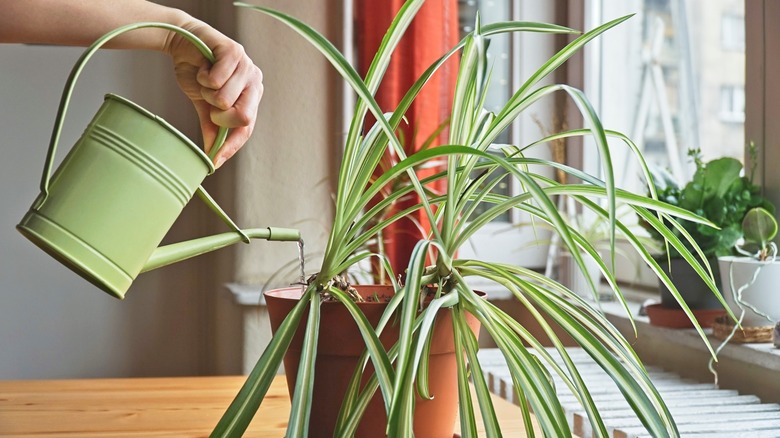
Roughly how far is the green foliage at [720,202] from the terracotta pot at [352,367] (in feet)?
3.39

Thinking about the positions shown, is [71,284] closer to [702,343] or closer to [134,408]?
[134,408]

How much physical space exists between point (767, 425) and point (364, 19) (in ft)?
5.32

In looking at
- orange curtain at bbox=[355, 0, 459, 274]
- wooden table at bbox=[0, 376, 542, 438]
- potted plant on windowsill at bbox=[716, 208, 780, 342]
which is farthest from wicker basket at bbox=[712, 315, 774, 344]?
orange curtain at bbox=[355, 0, 459, 274]

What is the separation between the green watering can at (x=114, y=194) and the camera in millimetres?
524

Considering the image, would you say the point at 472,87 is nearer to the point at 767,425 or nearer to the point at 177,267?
the point at 767,425

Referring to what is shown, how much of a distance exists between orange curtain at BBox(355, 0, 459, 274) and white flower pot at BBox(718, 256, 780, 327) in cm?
95

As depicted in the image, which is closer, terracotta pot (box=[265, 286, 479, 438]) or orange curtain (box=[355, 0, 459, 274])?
terracotta pot (box=[265, 286, 479, 438])

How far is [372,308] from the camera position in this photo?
0.65 metres

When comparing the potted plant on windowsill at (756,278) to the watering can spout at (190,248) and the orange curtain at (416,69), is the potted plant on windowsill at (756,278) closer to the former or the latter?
the orange curtain at (416,69)

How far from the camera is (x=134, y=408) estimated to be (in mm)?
993

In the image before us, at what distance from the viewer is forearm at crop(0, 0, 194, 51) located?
81cm

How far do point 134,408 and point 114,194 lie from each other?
1.77ft

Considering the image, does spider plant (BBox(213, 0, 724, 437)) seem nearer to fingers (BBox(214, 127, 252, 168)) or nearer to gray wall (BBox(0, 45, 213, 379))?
fingers (BBox(214, 127, 252, 168))

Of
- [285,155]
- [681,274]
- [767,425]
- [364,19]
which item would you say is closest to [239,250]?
[285,155]
